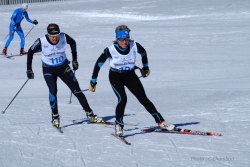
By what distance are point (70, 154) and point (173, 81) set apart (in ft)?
21.1

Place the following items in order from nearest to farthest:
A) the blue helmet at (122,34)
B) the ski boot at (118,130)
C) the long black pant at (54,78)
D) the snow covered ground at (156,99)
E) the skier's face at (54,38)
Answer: the snow covered ground at (156,99) < the blue helmet at (122,34) < the ski boot at (118,130) < the skier's face at (54,38) < the long black pant at (54,78)

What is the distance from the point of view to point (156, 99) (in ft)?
34.4

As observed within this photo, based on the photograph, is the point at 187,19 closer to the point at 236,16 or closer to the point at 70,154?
the point at 236,16

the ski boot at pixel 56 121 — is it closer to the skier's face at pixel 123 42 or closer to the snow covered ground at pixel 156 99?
the snow covered ground at pixel 156 99

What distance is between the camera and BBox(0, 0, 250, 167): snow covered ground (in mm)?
6555

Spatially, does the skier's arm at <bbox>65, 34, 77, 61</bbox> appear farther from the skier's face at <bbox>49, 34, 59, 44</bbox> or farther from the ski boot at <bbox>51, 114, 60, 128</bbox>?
the ski boot at <bbox>51, 114, 60, 128</bbox>

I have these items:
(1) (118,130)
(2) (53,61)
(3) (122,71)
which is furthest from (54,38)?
(1) (118,130)

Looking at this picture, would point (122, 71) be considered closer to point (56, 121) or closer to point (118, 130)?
point (118, 130)

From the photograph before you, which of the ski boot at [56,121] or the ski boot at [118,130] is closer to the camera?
the ski boot at [118,130]

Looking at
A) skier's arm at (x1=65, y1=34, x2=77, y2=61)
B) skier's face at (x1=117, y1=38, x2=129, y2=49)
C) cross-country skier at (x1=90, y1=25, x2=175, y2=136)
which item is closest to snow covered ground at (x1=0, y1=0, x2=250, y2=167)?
cross-country skier at (x1=90, y1=25, x2=175, y2=136)

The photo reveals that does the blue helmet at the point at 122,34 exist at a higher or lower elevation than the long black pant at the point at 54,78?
higher

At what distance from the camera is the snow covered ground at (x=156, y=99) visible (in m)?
6.55

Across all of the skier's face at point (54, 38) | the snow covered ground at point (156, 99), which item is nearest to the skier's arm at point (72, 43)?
the skier's face at point (54, 38)

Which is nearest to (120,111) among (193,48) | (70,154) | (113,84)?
(113,84)
